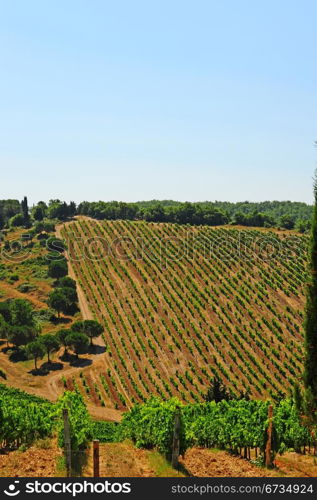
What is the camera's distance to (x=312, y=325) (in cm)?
1897

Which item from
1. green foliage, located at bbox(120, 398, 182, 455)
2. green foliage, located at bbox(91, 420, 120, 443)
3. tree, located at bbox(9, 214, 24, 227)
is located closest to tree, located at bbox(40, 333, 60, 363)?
green foliage, located at bbox(91, 420, 120, 443)

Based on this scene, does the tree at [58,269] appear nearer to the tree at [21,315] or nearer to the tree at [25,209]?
the tree at [21,315]

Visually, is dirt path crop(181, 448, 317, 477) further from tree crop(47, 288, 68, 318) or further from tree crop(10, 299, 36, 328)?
tree crop(47, 288, 68, 318)

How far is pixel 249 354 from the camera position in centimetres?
6906

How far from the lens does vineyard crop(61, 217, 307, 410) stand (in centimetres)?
6034

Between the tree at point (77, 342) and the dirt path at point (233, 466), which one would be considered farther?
the tree at point (77, 342)

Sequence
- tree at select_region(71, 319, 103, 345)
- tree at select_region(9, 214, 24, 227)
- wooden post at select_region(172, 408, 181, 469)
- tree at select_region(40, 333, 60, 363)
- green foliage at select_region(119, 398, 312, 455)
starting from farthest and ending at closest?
1. tree at select_region(9, 214, 24, 227)
2. tree at select_region(71, 319, 103, 345)
3. tree at select_region(40, 333, 60, 363)
4. green foliage at select_region(119, 398, 312, 455)
5. wooden post at select_region(172, 408, 181, 469)

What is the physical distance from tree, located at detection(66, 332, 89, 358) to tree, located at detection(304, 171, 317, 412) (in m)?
49.6

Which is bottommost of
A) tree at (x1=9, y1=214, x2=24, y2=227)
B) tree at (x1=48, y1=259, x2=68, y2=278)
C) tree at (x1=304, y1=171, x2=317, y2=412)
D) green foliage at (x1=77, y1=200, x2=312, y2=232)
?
tree at (x1=48, y1=259, x2=68, y2=278)

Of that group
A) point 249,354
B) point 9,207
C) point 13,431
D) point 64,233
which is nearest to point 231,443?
point 13,431

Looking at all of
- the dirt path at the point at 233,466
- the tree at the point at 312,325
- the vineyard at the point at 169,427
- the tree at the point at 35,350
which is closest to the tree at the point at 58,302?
the tree at the point at 35,350

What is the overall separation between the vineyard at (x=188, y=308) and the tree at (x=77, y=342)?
131 inches

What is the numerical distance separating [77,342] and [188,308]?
2773cm

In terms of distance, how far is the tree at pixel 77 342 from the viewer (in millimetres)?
64188
